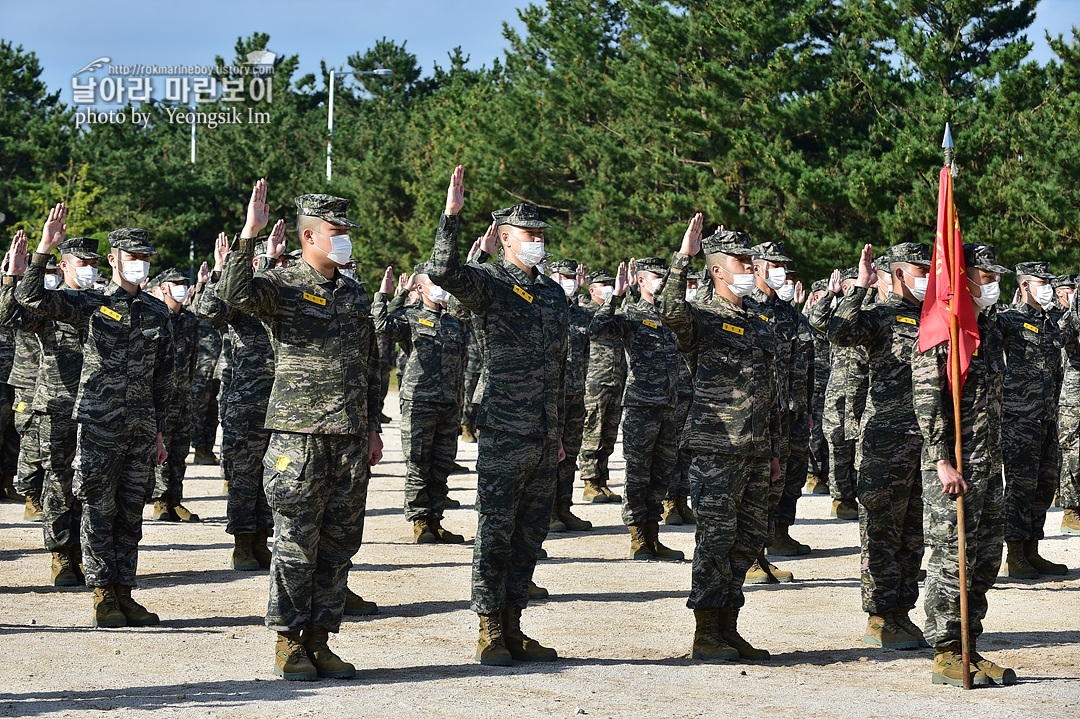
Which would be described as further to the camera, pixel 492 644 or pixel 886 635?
pixel 886 635

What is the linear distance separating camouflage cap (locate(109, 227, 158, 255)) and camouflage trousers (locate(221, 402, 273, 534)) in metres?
1.90

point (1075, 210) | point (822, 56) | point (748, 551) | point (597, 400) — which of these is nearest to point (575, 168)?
point (822, 56)

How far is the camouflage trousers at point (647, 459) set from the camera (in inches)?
426

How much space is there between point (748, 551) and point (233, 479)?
4.44 meters

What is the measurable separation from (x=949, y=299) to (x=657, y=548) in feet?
15.1

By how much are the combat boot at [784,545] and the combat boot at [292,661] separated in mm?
5499

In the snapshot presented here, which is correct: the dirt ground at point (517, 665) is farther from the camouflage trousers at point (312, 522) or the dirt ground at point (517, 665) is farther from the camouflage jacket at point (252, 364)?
the camouflage jacket at point (252, 364)

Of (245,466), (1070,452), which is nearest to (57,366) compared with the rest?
(245,466)

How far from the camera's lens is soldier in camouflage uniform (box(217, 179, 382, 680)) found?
6531mm

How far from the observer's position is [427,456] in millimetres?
11508

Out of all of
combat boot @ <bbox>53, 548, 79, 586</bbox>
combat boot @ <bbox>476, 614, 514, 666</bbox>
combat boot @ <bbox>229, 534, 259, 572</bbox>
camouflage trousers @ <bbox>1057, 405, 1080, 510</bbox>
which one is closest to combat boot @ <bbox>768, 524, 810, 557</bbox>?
camouflage trousers @ <bbox>1057, 405, 1080, 510</bbox>

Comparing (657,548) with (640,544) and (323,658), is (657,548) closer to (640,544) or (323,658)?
(640,544)

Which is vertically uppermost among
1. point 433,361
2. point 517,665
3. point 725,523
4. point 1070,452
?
point 433,361

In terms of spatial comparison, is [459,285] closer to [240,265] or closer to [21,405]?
[240,265]
